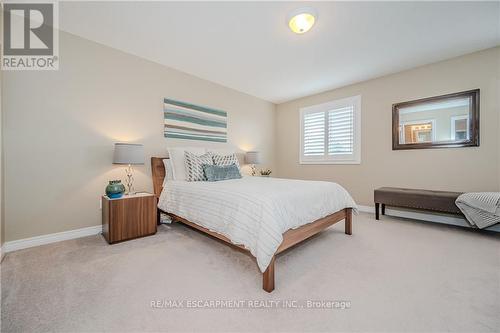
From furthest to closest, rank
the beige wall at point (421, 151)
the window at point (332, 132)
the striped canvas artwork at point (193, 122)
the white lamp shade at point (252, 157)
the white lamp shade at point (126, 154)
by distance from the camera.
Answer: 1. the white lamp shade at point (252, 157)
2. the window at point (332, 132)
3. the striped canvas artwork at point (193, 122)
4. the beige wall at point (421, 151)
5. the white lamp shade at point (126, 154)

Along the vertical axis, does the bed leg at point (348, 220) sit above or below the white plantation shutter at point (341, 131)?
below

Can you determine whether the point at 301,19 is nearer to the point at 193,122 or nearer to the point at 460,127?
the point at 193,122

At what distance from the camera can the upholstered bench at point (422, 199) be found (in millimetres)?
2598

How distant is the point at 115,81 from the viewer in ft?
9.14

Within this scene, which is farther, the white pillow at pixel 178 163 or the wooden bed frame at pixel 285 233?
the white pillow at pixel 178 163

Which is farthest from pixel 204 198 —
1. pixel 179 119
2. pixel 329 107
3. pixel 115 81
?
pixel 329 107

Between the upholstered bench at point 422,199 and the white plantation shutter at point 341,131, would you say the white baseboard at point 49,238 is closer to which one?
the upholstered bench at point 422,199

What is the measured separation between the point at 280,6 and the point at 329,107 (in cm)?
270

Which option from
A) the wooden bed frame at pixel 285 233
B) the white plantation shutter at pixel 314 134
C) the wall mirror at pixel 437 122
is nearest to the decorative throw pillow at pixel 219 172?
the wooden bed frame at pixel 285 233

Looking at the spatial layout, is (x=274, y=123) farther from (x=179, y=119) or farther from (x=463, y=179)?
(x=463, y=179)

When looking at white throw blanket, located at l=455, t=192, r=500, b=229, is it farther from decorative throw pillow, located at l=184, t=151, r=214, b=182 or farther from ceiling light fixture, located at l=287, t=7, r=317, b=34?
decorative throw pillow, located at l=184, t=151, r=214, b=182

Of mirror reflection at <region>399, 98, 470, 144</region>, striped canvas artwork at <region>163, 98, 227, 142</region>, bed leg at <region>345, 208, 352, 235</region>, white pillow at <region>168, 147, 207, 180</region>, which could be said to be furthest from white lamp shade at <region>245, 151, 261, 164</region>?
mirror reflection at <region>399, 98, 470, 144</region>

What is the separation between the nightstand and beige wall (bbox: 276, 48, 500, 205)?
343cm

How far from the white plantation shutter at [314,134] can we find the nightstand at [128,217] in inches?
137
